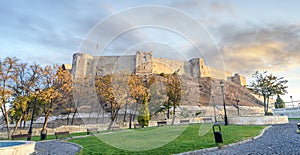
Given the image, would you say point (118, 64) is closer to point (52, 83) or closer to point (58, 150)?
point (52, 83)

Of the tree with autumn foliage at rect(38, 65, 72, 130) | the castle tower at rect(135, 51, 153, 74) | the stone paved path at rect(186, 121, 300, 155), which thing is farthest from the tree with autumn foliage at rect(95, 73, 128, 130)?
the castle tower at rect(135, 51, 153, 74)

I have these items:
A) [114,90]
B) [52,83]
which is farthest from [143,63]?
[52,83]

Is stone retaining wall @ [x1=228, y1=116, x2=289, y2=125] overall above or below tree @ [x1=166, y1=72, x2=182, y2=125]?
below

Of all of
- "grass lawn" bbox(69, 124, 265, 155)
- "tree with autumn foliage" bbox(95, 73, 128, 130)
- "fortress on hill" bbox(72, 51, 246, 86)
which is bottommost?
"grass lawn" bbox(69, 124, 265, 155)

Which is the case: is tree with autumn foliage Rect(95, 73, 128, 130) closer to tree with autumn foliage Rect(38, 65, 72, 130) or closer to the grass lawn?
tree with autumn foliage Rect(38, 65, 72, 130)

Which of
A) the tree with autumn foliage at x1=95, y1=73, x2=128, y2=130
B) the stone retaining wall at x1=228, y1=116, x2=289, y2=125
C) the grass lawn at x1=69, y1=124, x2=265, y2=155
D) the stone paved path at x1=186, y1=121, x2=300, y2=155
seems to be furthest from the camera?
the tree with autumn foliage at x1=95, y1=73, x2=128, y2=130

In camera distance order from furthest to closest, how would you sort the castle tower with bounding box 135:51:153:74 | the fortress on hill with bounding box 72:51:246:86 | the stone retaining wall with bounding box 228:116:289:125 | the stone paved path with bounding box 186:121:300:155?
the castle tower with bounding box 135:51:153:74 < the fortress on hill with bounding box 72:51:246:86 < the stone retaining wall with bounding box 228:116:289:125 < the stone paved path with bounding box 186:121:300:155

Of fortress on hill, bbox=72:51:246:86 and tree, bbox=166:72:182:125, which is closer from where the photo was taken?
tree, bbox=166:72:182:125

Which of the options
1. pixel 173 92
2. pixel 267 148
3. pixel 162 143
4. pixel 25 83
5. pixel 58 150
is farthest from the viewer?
pixel 173 92

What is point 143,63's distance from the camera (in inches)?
2438

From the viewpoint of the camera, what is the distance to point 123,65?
62.1 metres

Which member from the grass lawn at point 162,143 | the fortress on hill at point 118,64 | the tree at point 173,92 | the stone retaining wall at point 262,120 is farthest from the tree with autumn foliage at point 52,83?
the fortress on hill at point 118,64

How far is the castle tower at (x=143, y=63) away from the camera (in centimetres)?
6078

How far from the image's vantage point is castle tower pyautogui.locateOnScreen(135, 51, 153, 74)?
199ft
